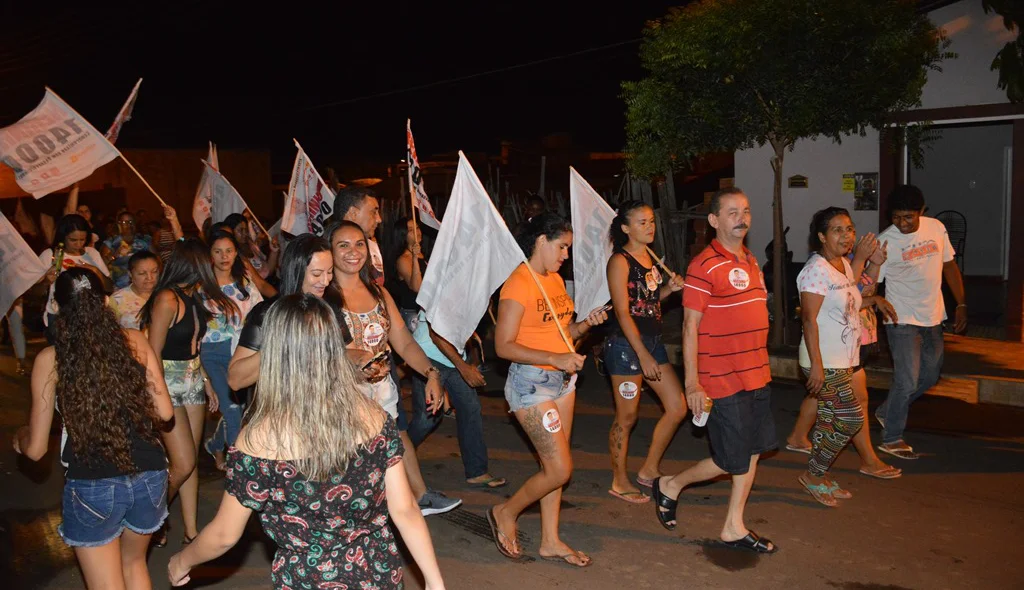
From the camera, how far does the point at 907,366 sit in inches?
282

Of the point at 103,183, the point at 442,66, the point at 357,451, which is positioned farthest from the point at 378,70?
the point at 357,451

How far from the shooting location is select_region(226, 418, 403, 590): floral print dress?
9.50 feet

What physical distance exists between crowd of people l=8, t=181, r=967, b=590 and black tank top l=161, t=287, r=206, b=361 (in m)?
0.01

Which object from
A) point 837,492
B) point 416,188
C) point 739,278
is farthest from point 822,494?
point 416,188

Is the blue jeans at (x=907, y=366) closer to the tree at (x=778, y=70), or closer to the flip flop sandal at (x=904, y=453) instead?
the flip flop sandal at (x=904, y=453)

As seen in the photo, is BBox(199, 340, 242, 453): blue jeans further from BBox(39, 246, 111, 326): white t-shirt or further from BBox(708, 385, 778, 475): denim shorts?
BBox(708, 385, 778, 475): denim shorts

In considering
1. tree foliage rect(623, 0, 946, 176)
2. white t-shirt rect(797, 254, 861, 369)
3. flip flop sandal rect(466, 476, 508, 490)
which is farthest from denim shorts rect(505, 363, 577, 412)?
tree foliage rect(623, 0, 946, 176)

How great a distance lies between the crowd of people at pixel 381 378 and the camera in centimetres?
296

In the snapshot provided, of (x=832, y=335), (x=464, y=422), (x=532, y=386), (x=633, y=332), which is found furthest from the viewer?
(x=464, y=422)

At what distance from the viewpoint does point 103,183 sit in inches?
961

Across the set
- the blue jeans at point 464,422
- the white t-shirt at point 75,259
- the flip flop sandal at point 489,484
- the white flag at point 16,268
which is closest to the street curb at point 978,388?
the flip flop sandal at point 489,484

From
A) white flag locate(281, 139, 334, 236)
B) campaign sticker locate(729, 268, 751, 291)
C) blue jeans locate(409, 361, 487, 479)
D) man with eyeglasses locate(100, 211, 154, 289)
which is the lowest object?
blue jeans locate(409, 361, 487, 479)

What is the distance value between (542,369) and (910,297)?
3.54 metres

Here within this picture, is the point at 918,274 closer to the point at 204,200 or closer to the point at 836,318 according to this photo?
the point at 836,318
